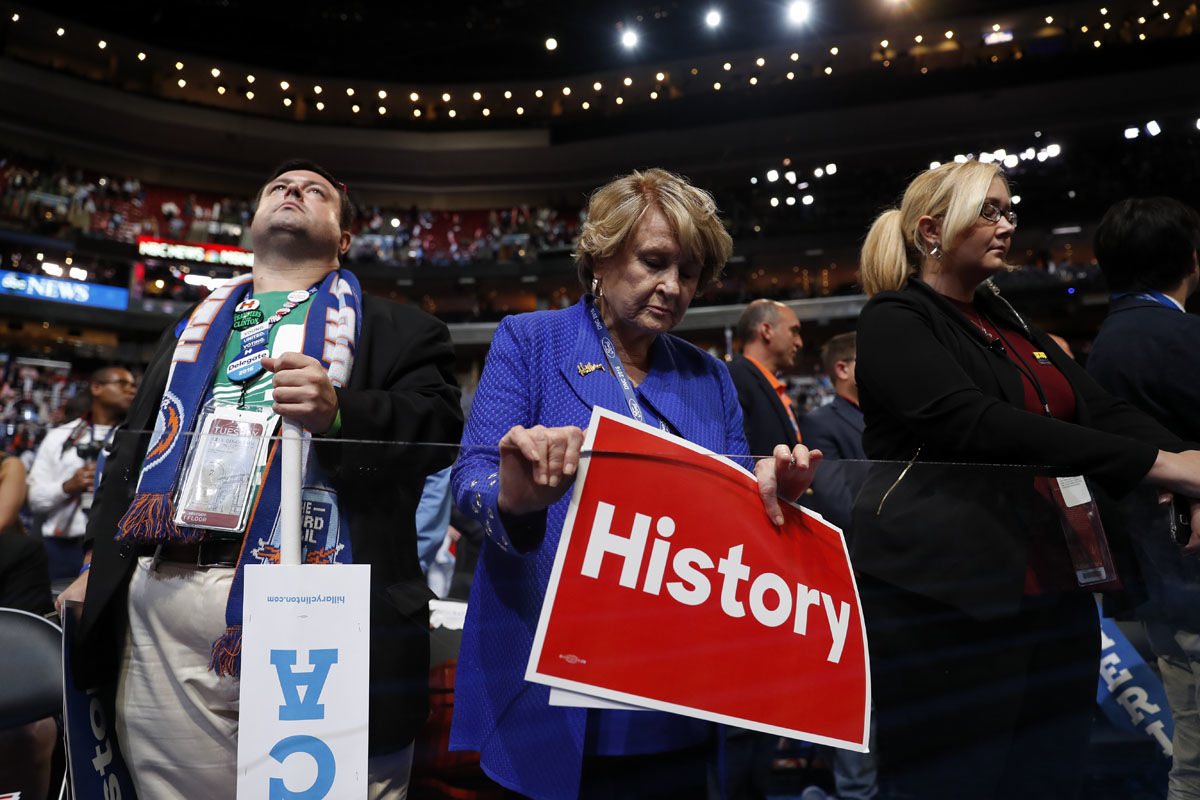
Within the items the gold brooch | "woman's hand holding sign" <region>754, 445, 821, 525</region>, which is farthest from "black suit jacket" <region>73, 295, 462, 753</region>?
"woman's hand holding sign" <region>754, 445, 821, 525</region>

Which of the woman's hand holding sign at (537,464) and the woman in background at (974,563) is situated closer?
the woman's hand holding sign at (537,464)

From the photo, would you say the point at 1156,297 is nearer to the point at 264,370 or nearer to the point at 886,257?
the point at 886,257

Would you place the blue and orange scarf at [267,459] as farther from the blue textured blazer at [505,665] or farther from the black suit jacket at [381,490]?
the blue textured blazer at [505,665]

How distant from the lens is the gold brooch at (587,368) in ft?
3.72

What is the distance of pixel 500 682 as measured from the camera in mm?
926

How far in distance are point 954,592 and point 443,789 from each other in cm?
72

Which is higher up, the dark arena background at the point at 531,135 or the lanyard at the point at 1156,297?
the dark arena background at the point at 531,135

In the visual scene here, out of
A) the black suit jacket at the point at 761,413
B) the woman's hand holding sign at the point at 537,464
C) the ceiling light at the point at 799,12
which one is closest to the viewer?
the woman's hand holding sign at the point at 537,464

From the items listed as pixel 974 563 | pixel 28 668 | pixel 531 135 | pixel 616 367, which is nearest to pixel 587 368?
pixel 616 367

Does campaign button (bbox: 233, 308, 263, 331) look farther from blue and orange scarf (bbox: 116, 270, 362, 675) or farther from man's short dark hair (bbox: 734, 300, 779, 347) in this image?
man's short dark hair (bbox: 734, 300, 779, 347)

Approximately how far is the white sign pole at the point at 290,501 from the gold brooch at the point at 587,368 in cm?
40

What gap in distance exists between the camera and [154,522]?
3.40 feet

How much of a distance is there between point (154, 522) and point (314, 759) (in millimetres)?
402

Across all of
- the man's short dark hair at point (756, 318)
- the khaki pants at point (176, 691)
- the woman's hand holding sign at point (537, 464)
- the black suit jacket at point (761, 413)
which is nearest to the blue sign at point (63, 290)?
the man's short dark hair at point (756, 318)
